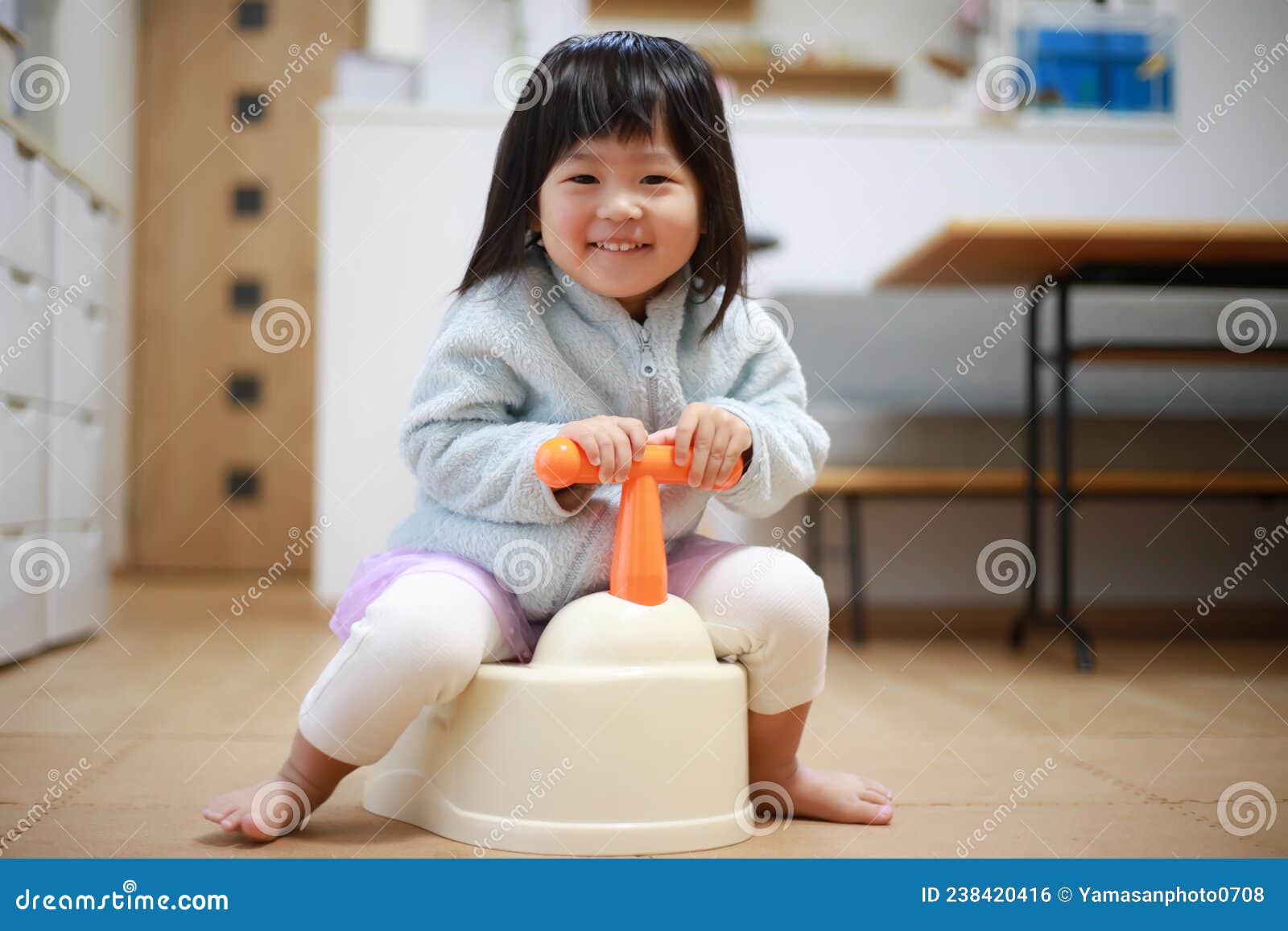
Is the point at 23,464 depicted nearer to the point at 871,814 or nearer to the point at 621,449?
the point at 621,449

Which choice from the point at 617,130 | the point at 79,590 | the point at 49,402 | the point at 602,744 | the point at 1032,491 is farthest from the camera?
the point at 1032,491

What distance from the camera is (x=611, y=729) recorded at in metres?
0.74

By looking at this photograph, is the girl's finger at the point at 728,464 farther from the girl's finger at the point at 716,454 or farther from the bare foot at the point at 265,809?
the bare foot at the point at 265,809

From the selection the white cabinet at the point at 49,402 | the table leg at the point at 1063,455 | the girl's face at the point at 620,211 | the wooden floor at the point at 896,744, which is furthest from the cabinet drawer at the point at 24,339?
the table leg at the point at 1063,455

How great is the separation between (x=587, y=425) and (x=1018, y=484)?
4.73ft

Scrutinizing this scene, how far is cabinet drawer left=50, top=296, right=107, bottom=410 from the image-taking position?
5.41ft

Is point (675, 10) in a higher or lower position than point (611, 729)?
higher

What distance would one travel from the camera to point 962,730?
4.00ft

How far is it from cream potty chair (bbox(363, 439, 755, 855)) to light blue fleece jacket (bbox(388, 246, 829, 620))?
2.6 inches

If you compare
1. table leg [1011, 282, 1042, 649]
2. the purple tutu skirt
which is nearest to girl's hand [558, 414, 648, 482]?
the purple tutu skirt

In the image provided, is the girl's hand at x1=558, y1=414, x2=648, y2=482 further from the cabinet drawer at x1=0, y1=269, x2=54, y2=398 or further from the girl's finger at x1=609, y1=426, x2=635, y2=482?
the cabinet drawer at x1=0, y1=269, x2=54, y2=398

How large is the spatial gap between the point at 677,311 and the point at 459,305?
174 millimetres

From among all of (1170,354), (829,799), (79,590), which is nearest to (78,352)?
(79,590)

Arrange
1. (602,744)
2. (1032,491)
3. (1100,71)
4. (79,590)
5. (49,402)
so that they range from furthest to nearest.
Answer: (1100,71) < (1032,491) < (79,590) < (49,402) < (602,744)
